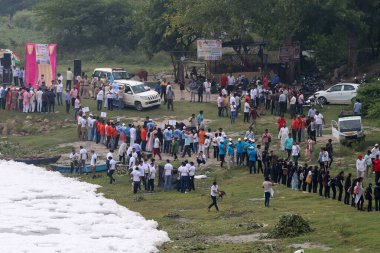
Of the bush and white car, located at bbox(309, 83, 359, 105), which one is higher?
white car, located at bbox(309, 83, 359, 105)

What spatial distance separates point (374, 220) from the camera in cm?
2978

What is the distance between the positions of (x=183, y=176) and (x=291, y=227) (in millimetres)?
9455

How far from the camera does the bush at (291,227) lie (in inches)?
1166

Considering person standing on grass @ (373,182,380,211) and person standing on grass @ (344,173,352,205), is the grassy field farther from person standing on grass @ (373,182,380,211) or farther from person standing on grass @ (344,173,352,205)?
person standing on grass @ (373,182,380,211)

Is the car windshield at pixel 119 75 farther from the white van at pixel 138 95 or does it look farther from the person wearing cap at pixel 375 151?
the person wearing cap at pixel 375 151

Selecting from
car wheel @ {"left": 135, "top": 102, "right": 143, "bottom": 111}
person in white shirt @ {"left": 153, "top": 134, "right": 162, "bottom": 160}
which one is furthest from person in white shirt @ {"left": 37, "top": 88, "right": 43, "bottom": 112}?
person in white shirt @ {"left": 153, "top": 134, "right": 162, "bottom": 160}

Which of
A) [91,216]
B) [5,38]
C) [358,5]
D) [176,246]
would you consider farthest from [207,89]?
[5,38]

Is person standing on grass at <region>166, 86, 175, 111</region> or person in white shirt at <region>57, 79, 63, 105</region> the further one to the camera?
person in white shirt at <region>57, 79, 63, 105</region>

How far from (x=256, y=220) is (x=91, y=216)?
6809 mm

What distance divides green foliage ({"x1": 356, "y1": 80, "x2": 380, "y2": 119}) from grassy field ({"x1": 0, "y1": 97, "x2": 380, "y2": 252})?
62 centimetres

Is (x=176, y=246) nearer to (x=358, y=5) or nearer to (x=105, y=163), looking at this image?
(x=105, y=163)

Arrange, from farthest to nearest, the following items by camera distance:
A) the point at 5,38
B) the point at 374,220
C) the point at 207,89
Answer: the point at 5,38
the point at 207,89
the point at 374,220

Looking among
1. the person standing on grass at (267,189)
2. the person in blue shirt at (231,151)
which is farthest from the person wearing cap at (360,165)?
the person in blue shirt at (231,151)

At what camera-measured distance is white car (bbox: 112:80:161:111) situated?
5231 centimetres
